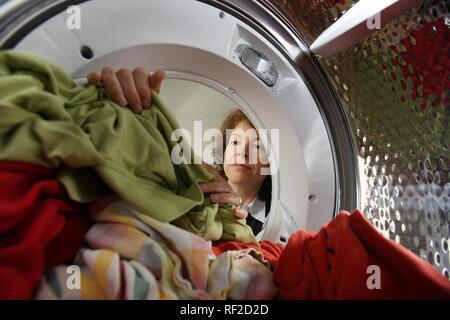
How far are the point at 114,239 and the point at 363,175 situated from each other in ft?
1.79

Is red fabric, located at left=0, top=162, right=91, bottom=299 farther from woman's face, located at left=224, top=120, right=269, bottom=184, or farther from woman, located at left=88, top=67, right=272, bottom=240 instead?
woman's face, located at left=224, top=120, right=269, bottom=184

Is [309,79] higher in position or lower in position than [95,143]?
higher

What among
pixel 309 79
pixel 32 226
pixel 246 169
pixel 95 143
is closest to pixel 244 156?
pixel 246 169

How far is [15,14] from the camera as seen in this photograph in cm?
58

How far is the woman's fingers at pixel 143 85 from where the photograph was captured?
1.96ft

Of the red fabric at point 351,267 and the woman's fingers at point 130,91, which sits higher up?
the woman's fingers at point 130,91

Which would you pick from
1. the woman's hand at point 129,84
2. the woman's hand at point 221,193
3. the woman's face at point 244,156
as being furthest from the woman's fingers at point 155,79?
the woman's face at point 244,156

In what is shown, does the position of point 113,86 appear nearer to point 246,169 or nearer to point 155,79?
point 155,79

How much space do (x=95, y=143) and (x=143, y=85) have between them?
15 centimetres

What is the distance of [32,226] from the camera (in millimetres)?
398

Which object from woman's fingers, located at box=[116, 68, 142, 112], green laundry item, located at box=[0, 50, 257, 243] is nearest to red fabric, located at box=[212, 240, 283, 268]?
green laundry item, located at box=[0, 50, 257, 243]

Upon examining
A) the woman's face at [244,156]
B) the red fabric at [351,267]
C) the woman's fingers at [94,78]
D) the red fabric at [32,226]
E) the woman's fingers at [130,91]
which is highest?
the woman's fingers at [94,78]

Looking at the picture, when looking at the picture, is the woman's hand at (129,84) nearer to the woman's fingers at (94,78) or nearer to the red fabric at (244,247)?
the woman's fingers at (94,78)

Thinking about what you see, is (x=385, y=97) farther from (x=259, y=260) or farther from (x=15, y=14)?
(x=15, y=14)
